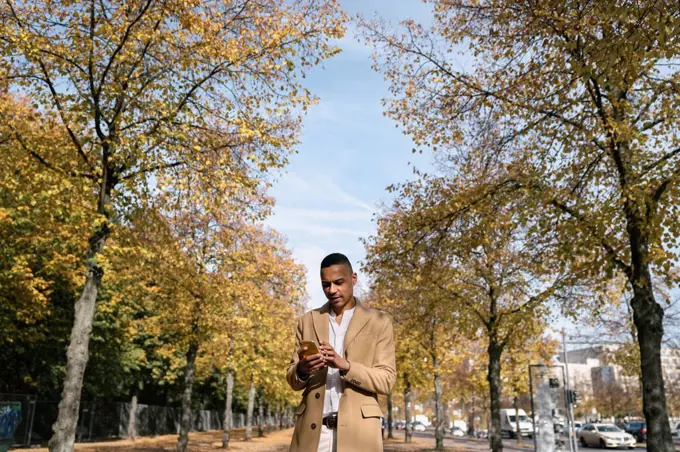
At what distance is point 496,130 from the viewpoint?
1195cm

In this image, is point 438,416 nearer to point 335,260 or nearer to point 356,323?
point 356,323

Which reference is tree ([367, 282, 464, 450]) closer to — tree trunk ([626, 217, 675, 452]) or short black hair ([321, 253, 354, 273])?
tree trunk ([626, 217, 675, 452])

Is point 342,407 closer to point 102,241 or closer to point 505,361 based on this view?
Answer: point 102,241

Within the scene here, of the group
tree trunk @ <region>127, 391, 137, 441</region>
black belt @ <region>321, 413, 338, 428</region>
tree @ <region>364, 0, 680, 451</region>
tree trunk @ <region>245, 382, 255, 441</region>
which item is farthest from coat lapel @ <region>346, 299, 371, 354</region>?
tree trunk @ <region>127, 391, 137, 441</region>

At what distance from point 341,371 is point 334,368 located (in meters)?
0.13

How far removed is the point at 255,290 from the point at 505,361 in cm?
2047

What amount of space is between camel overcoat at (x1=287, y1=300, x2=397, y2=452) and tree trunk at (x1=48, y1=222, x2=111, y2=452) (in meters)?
8.78

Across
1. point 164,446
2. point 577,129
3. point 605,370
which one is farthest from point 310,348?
point 605,370

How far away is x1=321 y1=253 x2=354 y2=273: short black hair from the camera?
3.32m

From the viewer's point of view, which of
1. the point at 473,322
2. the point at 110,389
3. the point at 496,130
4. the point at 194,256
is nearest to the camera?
the point at 496,130

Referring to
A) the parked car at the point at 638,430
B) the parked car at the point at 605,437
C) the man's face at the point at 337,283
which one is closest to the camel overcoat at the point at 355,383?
the man's face at the point at 337,283

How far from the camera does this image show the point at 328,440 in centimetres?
317

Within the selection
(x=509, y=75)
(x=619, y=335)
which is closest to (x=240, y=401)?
(x=619, y=335)

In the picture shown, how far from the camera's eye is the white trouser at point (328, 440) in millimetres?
3152
